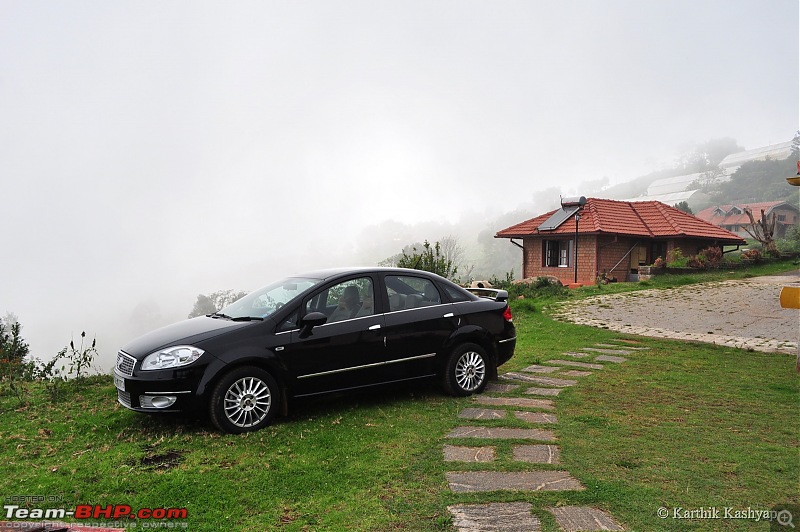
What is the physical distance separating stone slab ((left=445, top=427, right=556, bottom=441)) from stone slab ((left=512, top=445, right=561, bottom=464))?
0.23m

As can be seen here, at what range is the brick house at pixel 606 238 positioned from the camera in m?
27.2

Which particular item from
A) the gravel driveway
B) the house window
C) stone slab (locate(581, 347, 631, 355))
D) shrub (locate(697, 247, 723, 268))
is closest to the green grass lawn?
stone slab (locate(581, 347, 631, 355))

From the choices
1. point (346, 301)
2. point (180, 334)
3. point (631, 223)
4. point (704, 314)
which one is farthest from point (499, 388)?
point (631, 223)

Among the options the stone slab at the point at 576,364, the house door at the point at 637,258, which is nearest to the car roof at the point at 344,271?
the stone slab at the point at 576,364

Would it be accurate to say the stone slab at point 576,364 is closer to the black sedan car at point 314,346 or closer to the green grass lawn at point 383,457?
the green grass lawn at point 383,457

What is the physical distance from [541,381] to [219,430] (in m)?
4.12

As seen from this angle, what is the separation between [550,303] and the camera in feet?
57.9

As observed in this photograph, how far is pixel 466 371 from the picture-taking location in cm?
667

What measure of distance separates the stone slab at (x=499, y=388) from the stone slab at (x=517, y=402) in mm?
335

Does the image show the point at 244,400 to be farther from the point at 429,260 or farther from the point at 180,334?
the point at 429,260

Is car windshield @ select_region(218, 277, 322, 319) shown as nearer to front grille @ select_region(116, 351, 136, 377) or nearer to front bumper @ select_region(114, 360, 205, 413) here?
front bumper @ select_region(114, 360, 205, 413)

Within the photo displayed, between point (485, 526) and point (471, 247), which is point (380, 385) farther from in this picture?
point (471, 247)

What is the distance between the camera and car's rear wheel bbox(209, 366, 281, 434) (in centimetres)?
521

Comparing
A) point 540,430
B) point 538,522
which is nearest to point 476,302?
point 540,430
